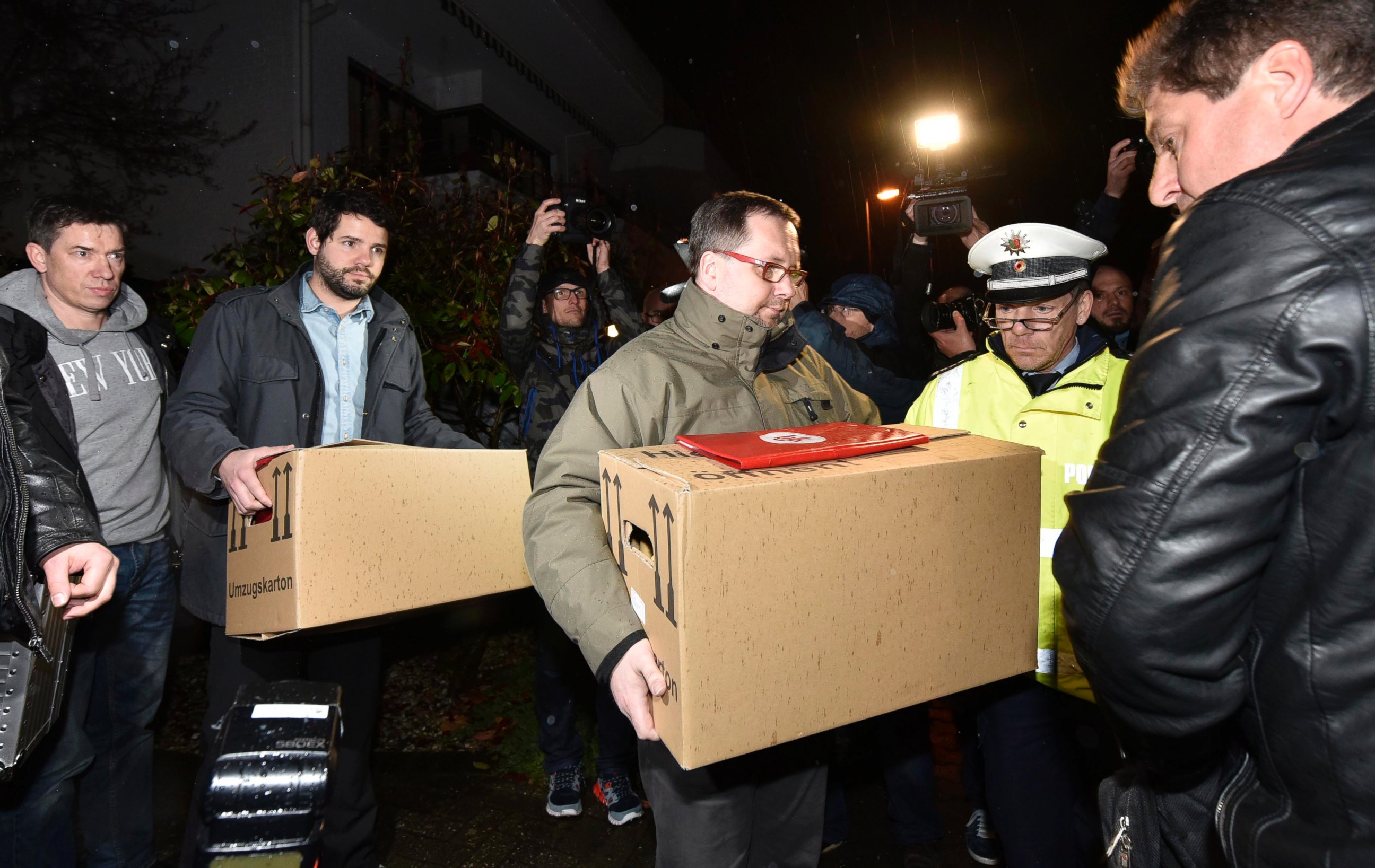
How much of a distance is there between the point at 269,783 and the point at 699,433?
126cm

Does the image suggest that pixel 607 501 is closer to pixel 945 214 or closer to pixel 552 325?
pixel 552 325

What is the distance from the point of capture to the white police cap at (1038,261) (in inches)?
87.7

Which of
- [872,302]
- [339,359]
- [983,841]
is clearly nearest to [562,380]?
[339,359]

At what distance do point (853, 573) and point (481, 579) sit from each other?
1.13 meters

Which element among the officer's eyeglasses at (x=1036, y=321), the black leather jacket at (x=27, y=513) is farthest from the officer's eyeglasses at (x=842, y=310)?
the black leather jacket at (x=27, y=513)

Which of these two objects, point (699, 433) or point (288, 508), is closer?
point (288, 508)

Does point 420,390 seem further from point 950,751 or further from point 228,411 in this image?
point 950,751

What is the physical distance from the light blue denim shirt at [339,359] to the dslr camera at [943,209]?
2657 mm

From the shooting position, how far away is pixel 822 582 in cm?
128

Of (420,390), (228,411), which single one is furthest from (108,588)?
(420,390)

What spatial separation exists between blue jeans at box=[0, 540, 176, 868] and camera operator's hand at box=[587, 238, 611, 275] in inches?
93.2

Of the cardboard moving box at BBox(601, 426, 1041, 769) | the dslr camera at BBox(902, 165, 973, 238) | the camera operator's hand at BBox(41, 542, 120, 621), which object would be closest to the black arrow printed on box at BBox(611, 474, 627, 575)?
the cardboard moving box at BBox(601, 426, 1041, 769)

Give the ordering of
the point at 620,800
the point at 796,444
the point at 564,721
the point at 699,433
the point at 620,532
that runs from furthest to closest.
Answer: the point at 564,721 < the point at 620,800 < the point at 699,433 < the point at 620,532 < the point at 796,444

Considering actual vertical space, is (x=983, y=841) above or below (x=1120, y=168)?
below
